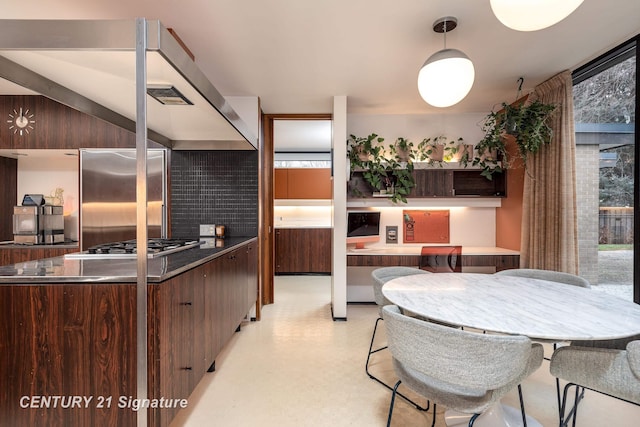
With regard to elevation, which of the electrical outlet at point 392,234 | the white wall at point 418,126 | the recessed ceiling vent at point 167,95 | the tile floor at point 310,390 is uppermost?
the white wall at point 418,126

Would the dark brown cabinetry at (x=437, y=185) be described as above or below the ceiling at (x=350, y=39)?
below

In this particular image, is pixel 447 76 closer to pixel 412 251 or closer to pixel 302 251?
pixel 412 251


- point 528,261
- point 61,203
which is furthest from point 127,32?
point 528,261

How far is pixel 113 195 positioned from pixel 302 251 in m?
3.48

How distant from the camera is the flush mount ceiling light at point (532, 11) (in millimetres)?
1302

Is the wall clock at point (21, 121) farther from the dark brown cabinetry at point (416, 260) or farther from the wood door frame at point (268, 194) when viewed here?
the dark brown cabinetry at point (416, 260)

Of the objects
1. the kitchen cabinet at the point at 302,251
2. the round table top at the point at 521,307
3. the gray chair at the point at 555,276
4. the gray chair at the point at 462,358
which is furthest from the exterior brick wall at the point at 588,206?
the kitchen cabinet at the point at 302,251

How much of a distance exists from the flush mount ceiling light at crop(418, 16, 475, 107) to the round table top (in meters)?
1.29

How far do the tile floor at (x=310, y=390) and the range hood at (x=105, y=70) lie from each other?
78.8 inches

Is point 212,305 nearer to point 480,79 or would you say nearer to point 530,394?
point 530,394

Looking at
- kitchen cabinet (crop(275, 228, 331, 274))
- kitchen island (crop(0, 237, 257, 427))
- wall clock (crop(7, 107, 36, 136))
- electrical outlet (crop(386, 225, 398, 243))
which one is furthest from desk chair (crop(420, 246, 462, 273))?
wall clock (crop(7, 107, 36, 136))

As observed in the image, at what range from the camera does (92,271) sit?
1449 mm

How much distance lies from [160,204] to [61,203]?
54.5 inches

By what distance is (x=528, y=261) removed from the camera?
3.29m
